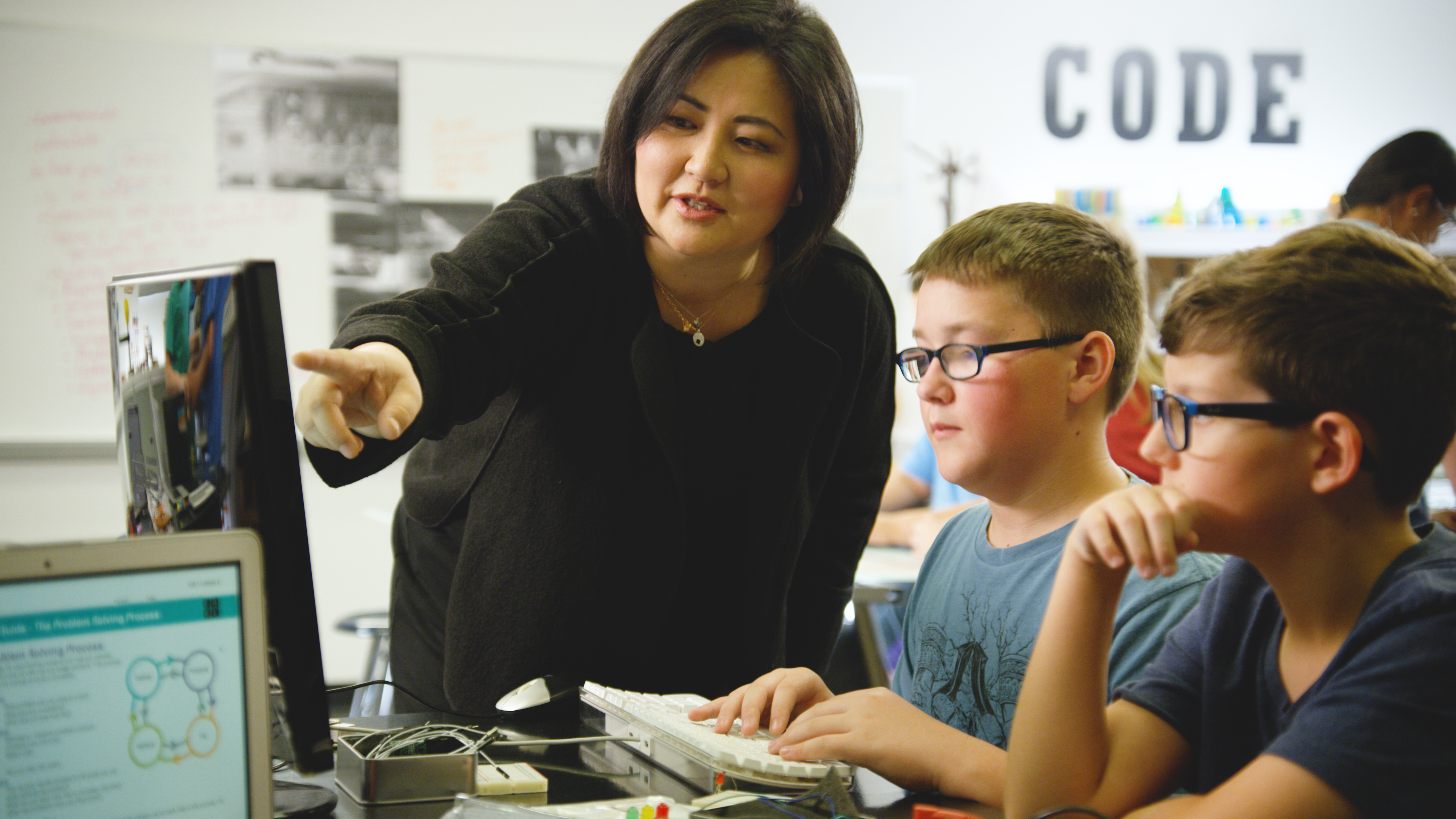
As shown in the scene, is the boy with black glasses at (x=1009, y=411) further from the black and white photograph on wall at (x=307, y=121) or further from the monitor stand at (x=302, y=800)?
the black and white photograph on wall at (x=307, y=121)

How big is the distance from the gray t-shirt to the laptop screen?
0.67 meters

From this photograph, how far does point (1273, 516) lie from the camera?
0.79 meters

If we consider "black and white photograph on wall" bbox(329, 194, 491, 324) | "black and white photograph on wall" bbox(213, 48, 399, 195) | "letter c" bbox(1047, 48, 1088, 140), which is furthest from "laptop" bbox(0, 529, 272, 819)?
"letter c" bbox(1047, 48, 1088, 140)

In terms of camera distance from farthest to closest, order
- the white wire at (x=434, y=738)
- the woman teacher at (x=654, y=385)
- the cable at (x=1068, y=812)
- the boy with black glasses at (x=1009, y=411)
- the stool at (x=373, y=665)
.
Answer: the stool at (x=373, y=665)
the woman teacher at (x=654, y=385)
the boy with black glasses at (x=1009, y=411)
the white wire at (x=434, y=738)
the cable at (x=1068, y=812)

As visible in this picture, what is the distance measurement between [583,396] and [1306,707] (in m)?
0.86

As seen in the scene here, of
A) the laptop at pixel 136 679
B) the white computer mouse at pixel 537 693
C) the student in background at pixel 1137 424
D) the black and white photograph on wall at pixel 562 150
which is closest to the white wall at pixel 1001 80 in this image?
the black and white photograph on wall at pixel 562 150

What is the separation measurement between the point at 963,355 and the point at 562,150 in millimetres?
2702

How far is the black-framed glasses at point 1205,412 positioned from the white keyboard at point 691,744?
1.21 ft

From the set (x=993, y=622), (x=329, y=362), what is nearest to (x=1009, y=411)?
(x=993, y=622)

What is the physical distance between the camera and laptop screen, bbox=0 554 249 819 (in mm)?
616

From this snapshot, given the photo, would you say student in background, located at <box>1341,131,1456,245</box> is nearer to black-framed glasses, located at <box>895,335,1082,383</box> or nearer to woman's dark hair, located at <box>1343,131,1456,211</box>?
woman's dark hair, located at <box>1343,131,1456,211</box>

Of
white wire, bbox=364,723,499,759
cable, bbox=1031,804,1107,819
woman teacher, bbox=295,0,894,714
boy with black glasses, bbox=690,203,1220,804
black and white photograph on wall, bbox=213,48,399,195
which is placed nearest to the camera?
cable, bbox=1031,804,1107,819

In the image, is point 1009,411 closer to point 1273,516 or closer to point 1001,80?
point 1273,516

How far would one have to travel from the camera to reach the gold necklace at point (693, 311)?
4.71ft
